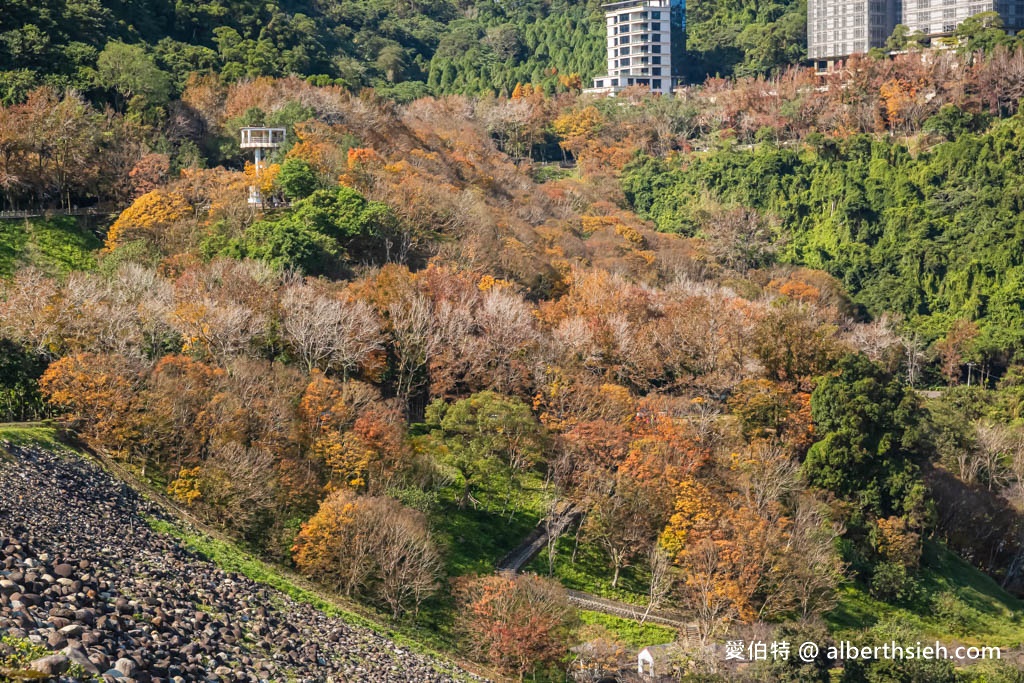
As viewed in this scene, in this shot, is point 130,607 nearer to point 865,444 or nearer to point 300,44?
point 865,444

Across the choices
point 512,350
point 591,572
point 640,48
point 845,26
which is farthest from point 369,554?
point 845,26

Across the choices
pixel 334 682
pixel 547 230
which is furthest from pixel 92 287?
pixel 547 230

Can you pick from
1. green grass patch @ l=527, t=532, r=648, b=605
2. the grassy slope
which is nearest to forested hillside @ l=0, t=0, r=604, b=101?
the grassy slope

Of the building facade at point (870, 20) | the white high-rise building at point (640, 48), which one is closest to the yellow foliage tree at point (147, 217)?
the white high-rise building at point (640, 48)

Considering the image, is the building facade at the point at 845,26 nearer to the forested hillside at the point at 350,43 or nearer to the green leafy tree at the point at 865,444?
the forested hillside at the point at 350,43

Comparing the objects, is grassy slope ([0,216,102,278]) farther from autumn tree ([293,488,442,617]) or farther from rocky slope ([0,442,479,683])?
autumn tree ([293,488,442,617])

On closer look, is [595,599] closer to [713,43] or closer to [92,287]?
[92,287]

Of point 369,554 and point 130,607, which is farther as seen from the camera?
point 369,554
